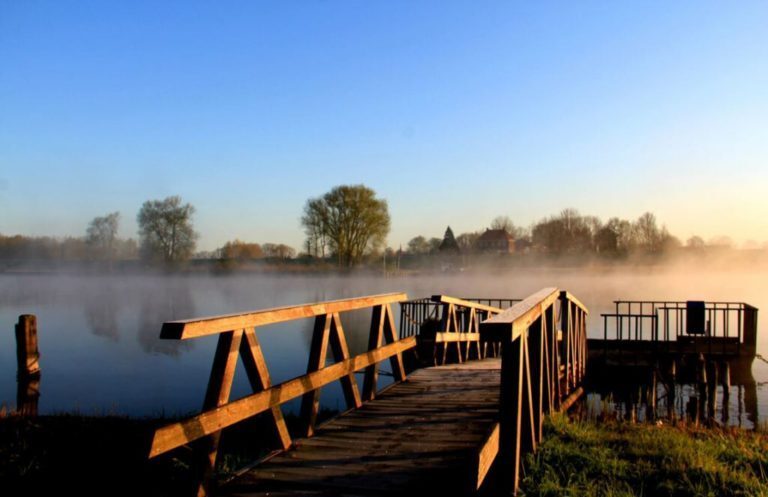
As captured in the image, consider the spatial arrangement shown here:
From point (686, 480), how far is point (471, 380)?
347 centimetres

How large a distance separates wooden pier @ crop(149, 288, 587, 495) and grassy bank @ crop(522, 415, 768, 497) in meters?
0.29

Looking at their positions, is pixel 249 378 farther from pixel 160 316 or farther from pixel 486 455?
pixel 160 316

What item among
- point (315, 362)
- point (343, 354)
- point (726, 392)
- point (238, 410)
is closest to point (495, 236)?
point (726, 392)

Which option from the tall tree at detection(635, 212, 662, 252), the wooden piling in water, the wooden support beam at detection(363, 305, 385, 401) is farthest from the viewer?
the tall tree at detection(635, 212, 662, 252)

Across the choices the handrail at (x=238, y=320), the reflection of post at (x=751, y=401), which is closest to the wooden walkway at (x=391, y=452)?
the handrail at (x=238, y=320)

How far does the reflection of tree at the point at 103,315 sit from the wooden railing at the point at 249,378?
24.6 meters

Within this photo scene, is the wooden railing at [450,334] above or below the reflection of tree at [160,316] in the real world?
above

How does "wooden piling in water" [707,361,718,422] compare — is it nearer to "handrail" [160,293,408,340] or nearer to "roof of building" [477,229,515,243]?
"handrail" [160,293,408,340]

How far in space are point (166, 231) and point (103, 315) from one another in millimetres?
40162

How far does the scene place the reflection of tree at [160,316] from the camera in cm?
2484

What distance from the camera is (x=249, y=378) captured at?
13.9 ft

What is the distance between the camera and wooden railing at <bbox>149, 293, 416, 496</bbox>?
3.54 metres

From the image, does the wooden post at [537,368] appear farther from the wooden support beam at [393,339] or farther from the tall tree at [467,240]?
the tall tree at [467,240]

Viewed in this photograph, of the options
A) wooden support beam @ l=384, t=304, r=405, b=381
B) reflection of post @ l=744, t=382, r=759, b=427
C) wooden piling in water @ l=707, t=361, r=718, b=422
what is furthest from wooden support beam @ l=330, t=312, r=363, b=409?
reflection of post @ l=744, t=382, r=759, b=427
